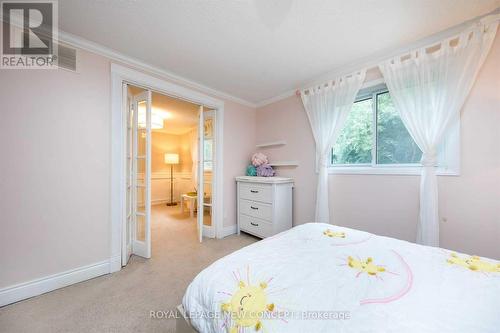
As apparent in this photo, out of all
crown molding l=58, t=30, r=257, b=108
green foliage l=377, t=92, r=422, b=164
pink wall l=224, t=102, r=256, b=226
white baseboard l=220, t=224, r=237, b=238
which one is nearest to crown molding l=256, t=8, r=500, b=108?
green foliage l=377, t=92, r=422, b=164

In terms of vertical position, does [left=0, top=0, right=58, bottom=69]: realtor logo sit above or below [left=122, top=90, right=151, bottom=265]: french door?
above

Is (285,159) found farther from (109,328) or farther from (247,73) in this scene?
(109,328)

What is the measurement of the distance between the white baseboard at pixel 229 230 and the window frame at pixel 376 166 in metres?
1.87

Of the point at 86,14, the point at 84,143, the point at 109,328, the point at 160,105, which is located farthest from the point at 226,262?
the point at 160,105

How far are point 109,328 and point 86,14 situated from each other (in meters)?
2.48

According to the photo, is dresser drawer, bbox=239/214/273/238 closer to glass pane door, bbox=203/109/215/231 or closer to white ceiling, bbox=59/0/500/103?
glass pane door, bbox=203/109/215/231

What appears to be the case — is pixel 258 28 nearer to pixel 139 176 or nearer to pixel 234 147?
pixel 234 147

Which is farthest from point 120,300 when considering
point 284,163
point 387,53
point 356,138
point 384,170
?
point 387,53

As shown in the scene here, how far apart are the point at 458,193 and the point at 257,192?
2202 mm

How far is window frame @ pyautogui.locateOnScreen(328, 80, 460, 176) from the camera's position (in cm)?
177

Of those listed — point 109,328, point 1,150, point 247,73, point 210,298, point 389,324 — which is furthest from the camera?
point 247,73

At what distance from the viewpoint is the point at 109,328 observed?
134 centimetres

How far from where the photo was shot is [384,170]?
214 cm

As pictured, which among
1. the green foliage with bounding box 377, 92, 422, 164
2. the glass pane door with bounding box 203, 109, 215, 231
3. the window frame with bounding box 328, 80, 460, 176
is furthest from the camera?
the glass pane door with bounding box 203, 109, 215, 231
